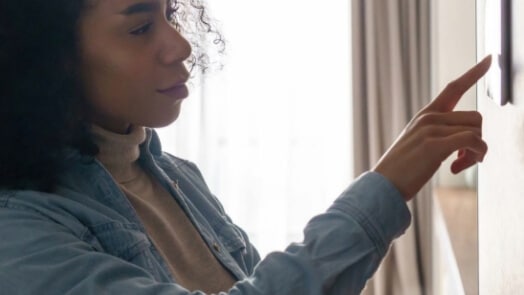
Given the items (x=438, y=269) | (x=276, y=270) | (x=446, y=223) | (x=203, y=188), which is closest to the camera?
(x=276, y=270)

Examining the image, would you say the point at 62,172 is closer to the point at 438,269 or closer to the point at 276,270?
the point at 276,270

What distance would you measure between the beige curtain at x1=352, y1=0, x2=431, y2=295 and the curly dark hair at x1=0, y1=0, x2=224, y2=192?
7.10 feet

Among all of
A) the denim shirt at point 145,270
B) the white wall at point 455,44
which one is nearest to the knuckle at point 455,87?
the denim shirt at point 145,270

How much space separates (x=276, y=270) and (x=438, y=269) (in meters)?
1.99

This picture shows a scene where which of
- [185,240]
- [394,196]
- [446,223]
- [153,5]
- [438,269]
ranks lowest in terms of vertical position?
[438,269]

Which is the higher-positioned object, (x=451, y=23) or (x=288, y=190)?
(x=451, y=23)

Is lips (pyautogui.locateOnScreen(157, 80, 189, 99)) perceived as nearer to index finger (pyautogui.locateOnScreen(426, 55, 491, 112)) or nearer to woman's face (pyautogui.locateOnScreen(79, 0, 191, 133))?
woman's face (pyautogui.locateOnScreen(79, 0, 191, 133))

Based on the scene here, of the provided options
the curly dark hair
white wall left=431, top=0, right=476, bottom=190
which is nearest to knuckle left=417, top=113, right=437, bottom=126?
the curly dark hair

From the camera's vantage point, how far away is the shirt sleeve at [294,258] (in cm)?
90

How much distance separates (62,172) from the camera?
1057 millimetres

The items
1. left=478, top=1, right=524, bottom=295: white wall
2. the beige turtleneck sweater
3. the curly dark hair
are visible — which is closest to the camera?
left=478, top=1, right=524, bottom=295: white wall

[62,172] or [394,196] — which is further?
[62,172]

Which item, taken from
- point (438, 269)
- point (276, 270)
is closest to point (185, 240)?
point (276, 270)

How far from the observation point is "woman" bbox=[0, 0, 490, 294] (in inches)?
35.8
